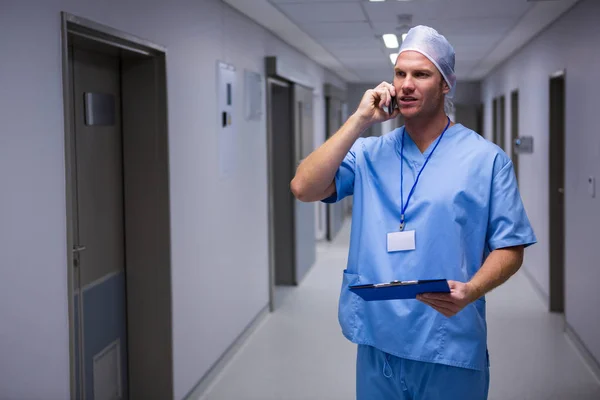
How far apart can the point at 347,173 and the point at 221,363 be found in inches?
99.5

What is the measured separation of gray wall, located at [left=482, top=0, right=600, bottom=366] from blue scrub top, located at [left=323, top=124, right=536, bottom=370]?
8.17 feet

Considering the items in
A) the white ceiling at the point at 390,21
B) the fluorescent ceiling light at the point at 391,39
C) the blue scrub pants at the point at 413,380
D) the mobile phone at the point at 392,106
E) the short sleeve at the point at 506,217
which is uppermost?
the white ceiling at the point at 390,21

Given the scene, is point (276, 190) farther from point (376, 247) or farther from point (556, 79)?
point (376, 247)

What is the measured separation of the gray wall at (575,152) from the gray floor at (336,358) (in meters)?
0.22

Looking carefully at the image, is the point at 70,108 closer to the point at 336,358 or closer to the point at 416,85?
the point at 416,85

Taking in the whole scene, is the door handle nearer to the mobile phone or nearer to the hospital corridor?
the hospital corridor

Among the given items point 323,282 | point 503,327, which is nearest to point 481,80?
point 323,282

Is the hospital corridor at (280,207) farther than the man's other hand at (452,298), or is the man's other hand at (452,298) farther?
the hospital corridor at (280,207)

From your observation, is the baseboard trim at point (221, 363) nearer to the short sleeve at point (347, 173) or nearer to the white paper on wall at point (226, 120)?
the white paper on wall at point (226, 120)

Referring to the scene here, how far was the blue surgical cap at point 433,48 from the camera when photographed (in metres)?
1.79

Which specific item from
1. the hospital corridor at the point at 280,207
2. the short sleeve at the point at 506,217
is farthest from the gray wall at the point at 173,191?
the short sleeve at the point at 506,217

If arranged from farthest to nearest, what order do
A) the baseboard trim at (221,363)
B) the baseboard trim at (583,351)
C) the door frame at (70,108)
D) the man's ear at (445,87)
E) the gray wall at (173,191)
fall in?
the baseboard trim at (583,351)
the baseboard trim at (221,363)
the door frame at (70,108)
the gray wall at (173,191)
the man's ear at (445,87)

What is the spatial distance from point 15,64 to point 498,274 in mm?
1401

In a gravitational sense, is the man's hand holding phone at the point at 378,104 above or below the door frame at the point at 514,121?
below
